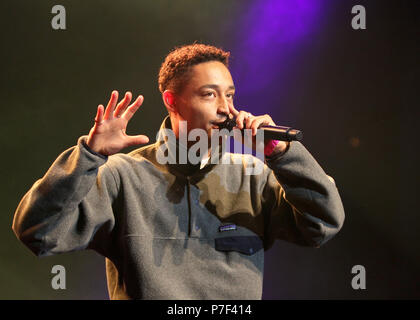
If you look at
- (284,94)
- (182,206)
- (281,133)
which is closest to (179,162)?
(182,206)

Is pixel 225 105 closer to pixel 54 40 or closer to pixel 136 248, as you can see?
pixel 136 248

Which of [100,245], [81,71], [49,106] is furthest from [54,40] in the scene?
[100,245]

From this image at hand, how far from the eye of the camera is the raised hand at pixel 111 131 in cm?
107

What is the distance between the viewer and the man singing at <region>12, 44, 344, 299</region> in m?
1.08

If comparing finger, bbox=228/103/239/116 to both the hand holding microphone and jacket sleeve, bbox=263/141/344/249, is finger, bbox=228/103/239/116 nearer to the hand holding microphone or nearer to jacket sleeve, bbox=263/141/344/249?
the hand holding microphone

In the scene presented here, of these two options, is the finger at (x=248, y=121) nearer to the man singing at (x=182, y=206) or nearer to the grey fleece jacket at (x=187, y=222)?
the man singing at (x=182, y=206)

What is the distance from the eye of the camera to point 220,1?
2.11 metres

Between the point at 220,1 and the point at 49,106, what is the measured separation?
940 millimetres

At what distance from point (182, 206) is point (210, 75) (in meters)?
0.42

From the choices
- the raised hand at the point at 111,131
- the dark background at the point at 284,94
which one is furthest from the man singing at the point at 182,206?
the dark background at the point at 284,94

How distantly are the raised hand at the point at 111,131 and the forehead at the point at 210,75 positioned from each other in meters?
0.33

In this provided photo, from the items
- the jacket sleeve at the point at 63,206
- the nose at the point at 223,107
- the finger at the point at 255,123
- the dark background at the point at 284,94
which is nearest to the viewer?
the jacket sleeve at the point at 63,206

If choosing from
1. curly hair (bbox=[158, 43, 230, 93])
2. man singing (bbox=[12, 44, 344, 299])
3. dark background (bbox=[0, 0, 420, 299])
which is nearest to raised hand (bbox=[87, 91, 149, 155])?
man singing (bbox=[12, 44, 344, 299])

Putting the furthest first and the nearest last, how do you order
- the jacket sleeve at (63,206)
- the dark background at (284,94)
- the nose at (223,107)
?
the dark background at (284,94) < the nose at (223,107) < the jacket sleeve at (63,206)
